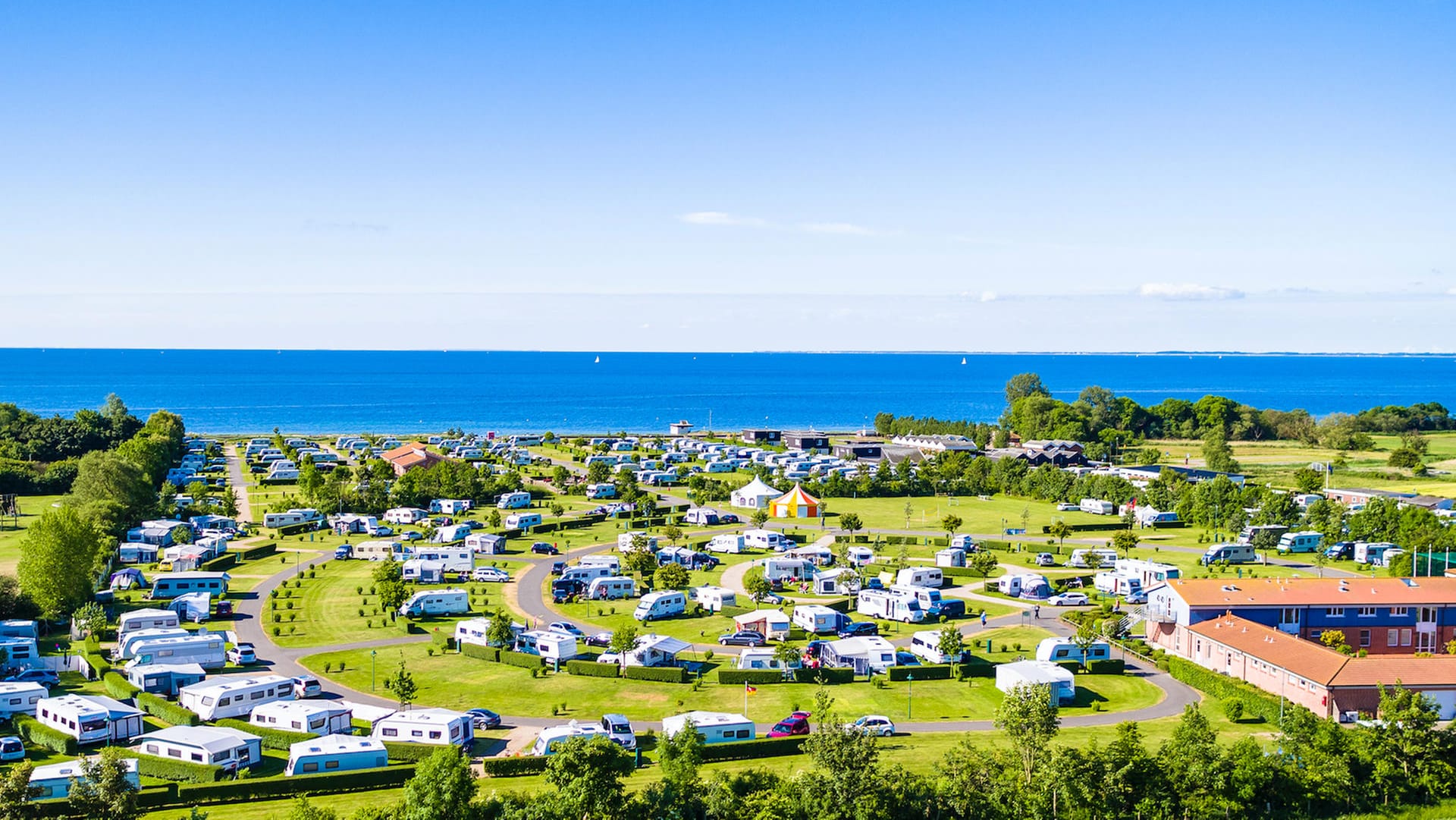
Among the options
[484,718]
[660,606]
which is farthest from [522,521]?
[484,718]

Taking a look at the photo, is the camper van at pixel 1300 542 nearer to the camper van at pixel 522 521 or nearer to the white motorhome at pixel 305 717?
the camper van at pixel 522 521

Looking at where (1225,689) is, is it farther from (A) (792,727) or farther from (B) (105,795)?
(B) (105,795)

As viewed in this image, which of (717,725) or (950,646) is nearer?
(717,725)

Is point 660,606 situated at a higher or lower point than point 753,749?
higher

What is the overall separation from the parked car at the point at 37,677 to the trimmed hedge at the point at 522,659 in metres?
13.7

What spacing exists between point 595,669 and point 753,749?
8273mm

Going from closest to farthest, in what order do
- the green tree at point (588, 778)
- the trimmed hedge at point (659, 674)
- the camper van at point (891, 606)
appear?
1. the green tree at point (588, 778)
2. the trimmed hedge at point (659, 674)
3. the camper van at point (891, 606)

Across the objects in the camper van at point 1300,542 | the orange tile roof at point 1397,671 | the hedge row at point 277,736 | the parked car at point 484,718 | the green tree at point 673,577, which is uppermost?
the camper van at point 1300,542

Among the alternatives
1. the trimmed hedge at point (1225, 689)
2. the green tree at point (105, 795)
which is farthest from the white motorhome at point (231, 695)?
the trimmed hedge at point (1225, 689)

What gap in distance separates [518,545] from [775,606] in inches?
758

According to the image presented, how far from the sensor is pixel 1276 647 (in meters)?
33.9

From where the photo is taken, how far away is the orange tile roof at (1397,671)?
30828mm

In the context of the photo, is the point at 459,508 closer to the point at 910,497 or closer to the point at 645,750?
the point at 910,497

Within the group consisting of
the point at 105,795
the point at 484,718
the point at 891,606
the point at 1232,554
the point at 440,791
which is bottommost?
the point at 484,718
